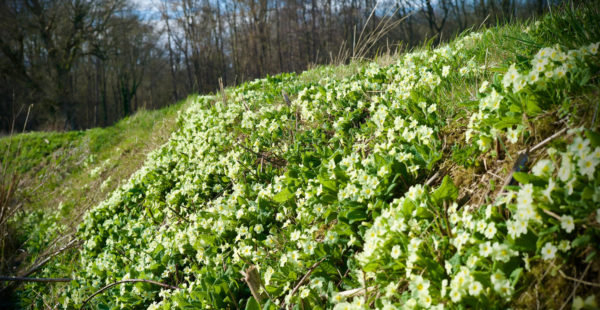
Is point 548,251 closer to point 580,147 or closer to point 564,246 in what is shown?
point 564,246

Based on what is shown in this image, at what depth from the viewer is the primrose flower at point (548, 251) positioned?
1387mm

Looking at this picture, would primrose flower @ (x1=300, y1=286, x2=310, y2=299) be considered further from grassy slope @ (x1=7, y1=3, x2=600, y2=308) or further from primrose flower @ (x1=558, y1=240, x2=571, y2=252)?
primrose flower @ (x1=558, y1=240, x2=571, y2=252)

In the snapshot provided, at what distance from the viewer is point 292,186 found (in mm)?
2998

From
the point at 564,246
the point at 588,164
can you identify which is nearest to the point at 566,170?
the point at 588,164

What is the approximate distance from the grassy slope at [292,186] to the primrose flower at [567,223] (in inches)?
6.7

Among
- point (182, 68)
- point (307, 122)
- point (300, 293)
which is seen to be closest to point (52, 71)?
point (182, 68)

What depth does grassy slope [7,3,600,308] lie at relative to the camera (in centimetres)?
198

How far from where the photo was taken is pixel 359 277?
202cm

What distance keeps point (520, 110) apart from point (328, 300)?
4.79ft

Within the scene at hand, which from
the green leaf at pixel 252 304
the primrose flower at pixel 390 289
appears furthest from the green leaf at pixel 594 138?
the green leaf at pixel 252 304

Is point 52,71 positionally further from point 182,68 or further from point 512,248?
point 512,248

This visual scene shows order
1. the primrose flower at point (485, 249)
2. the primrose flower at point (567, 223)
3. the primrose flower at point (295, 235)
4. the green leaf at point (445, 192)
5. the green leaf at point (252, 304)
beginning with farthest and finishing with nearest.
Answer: the primrose flower at point (295, 235) → the green leaf at point (252, 304) → the green leaf at point (445, 192) → the primrose flower at point (485, 249) → the primrose flower at point (567, 223)

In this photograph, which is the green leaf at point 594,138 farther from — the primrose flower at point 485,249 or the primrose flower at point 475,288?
the primrose flower at point 475,288

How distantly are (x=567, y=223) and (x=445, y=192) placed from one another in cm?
69
